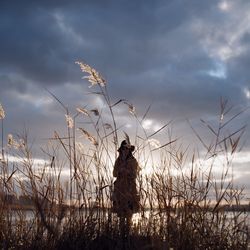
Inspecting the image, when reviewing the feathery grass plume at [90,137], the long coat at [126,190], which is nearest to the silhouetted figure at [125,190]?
the long coat at [126,190]

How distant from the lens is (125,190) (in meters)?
4.41

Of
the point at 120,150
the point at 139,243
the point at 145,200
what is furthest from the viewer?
the point at 120,150

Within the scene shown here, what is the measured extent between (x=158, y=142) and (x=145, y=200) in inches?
21.3

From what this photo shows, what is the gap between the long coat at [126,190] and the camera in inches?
171

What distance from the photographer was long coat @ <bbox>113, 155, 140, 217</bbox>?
4.34 metres

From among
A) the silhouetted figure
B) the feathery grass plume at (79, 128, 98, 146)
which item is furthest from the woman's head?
the feathery grass plume at (79, 128, 98, 146)

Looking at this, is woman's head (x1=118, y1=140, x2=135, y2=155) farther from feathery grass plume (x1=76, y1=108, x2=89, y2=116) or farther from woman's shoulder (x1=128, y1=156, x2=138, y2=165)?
feathery grass plume (x1=76, y1=108, x2=89, y2=116)

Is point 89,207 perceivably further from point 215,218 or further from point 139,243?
point 215,218

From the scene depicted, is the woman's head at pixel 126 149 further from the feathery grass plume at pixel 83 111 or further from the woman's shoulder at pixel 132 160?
the feathery grass plume at pixel 83 111

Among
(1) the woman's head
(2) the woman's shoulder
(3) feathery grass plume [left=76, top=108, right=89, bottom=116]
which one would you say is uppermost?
(3) feathery grass plume [left=76, top=108, right=89, bottom=116]

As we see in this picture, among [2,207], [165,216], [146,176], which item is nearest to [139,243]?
[165,216]

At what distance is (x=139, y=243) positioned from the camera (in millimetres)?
4145

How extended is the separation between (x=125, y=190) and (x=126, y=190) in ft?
0.05

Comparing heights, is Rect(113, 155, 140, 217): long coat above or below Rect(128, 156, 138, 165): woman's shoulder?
below
